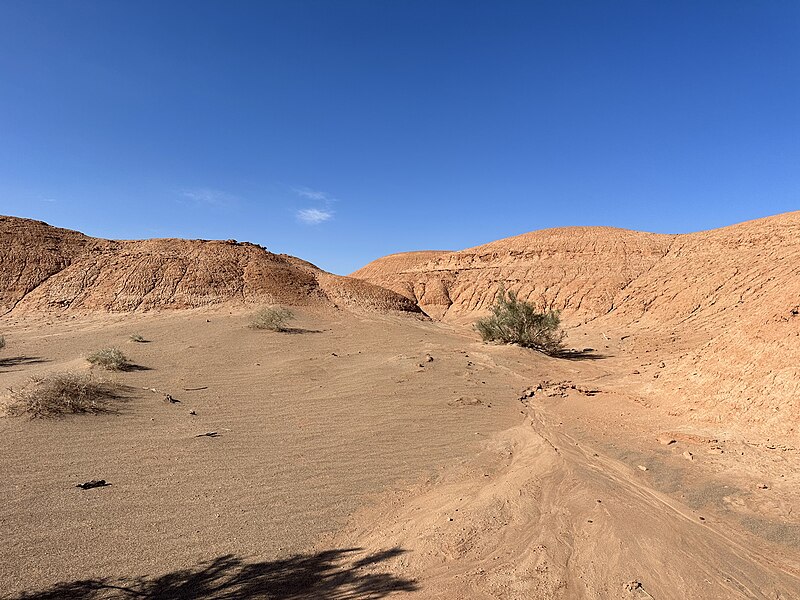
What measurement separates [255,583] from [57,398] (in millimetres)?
5525

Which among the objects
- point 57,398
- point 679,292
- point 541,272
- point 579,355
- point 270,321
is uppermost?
point 541,272

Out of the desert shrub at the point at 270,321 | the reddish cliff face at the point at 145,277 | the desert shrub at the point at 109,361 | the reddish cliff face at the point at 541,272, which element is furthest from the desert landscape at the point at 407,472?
the reddish cliff face at the point at 541,272

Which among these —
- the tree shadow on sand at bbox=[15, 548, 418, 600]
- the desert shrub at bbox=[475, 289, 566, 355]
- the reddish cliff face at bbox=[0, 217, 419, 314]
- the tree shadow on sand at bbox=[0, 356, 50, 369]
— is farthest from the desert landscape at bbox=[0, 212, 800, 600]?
the reddish cliff face at bbox=[0, 217, 419, 314]

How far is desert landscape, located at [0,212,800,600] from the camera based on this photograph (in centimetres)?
348

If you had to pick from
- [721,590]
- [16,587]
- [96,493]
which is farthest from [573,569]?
[96,493]

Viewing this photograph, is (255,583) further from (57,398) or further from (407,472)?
(57,398)

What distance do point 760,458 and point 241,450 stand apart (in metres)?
6.73

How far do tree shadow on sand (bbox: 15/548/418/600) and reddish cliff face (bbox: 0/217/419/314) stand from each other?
21182 millimetres

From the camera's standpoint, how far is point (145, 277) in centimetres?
2441

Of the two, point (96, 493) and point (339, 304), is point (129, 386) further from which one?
point (339, 304)

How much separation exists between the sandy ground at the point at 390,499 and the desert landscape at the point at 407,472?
26mm

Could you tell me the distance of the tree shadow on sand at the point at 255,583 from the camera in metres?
3.16

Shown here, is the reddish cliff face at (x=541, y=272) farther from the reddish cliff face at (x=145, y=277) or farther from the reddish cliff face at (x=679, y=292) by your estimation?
the reddish cliff face at (x=145, y=277)

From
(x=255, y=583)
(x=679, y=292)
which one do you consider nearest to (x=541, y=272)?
(x=679, y=292)
